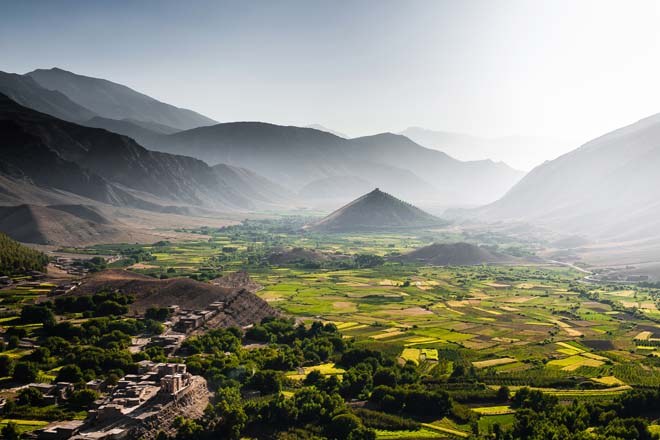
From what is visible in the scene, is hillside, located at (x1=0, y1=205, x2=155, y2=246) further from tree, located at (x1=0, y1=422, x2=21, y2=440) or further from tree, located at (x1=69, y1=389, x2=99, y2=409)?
tree, located at (x1=0, y1=422, x2=21, y2=440)

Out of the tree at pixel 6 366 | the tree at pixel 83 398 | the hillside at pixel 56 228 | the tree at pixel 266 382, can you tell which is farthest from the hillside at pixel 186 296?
the hillside at pixel 56 228

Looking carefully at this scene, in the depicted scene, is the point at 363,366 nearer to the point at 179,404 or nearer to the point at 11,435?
the point at 179,404

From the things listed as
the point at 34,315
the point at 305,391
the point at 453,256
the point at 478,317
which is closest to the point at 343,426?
the point at 305,391

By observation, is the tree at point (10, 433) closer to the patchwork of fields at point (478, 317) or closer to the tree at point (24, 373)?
the tree at point (24, 373)

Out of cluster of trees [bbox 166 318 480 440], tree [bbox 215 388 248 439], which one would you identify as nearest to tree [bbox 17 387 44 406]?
cluster of trees [bbox 166 318 480 440]

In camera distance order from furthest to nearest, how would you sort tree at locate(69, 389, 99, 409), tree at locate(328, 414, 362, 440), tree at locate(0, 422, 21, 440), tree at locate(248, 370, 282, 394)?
tree at locate(248, 370, 282, 394)
tree at locate(69, 389, 99, 409)
tree at locate(328, 414, 362, 440)
tree at locate(0, 422, 21, 440)

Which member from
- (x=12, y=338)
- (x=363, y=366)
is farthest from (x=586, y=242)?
(x=12, y=338)
